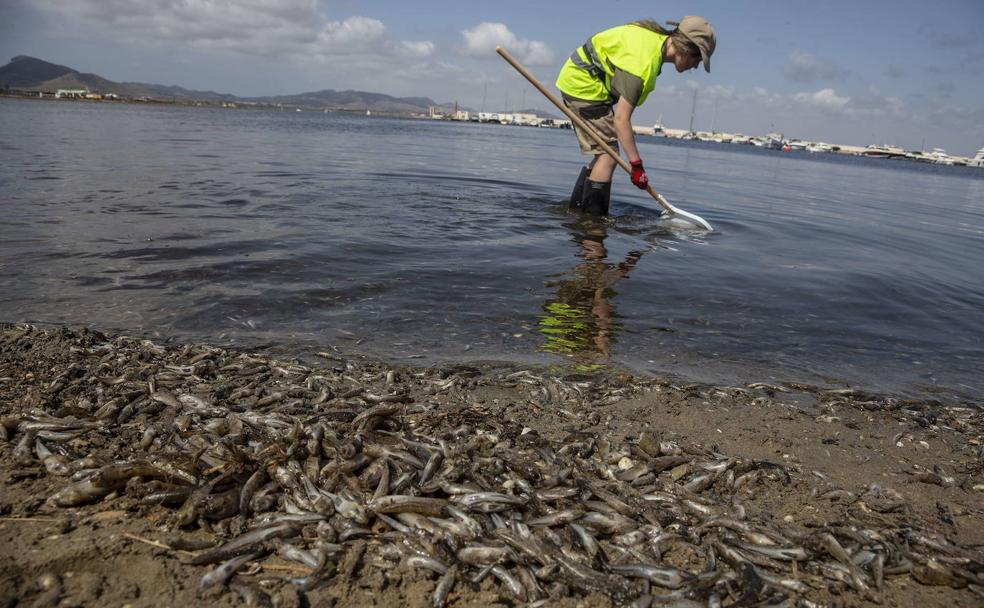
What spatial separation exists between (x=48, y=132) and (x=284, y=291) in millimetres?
27810

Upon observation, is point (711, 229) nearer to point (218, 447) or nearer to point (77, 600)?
point (218, 447)

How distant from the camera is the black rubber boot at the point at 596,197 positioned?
11.6 m

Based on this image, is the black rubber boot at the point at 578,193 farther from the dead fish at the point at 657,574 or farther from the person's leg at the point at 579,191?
the dead fish at the point at 657,574

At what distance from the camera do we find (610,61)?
939 cm

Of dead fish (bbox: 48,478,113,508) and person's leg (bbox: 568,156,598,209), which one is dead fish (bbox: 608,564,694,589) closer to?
dead fish (bbox: 48,478,113,508)

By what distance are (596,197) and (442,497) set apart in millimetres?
9713

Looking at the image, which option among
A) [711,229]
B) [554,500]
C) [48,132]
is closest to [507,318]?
[554,500]

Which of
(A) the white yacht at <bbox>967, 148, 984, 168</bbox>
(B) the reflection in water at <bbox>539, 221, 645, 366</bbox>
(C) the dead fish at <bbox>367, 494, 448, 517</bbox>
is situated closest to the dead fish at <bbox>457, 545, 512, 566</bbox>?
(C) the dead fish at <bbox>367, 494, 448, 517</bbox>

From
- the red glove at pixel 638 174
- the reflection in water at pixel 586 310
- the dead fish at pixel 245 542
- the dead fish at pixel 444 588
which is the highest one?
the red glove at pixel 638 174

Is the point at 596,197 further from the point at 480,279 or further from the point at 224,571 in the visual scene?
the point at 224,571

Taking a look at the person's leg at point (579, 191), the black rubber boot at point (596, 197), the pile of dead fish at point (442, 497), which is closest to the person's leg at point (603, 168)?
the black rubber boot at point (596, 197)

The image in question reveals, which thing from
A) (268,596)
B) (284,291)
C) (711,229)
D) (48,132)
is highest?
(48,132)

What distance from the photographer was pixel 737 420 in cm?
441

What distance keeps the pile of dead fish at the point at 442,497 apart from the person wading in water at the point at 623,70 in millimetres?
6896
